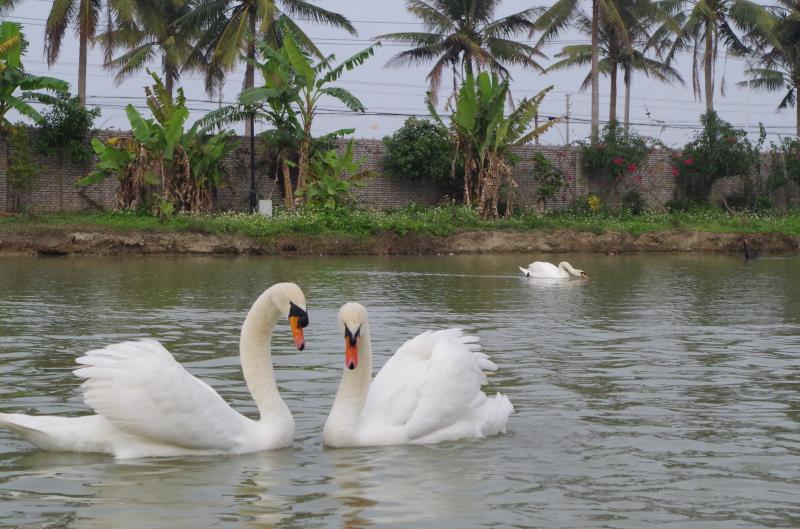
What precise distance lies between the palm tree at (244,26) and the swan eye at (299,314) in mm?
29888

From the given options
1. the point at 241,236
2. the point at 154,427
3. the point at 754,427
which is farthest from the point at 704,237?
the point at 154,427

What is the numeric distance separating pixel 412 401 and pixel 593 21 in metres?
38.1

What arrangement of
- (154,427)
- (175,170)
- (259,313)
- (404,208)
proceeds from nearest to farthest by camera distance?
(154,427)
(259,313)
(175,170)
(404,208)

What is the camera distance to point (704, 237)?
115ft

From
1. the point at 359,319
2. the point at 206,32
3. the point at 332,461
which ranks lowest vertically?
the point at 332,461

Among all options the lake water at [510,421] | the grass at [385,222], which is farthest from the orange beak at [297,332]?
the grass at [385,222]

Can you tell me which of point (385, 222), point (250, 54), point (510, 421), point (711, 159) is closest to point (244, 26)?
point (250, 54)

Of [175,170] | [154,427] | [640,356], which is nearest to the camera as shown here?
[154,427]

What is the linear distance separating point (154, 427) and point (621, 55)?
46324mm

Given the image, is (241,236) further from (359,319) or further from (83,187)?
(359,319)

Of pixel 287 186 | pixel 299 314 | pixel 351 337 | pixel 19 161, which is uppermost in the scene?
pixel 19 161

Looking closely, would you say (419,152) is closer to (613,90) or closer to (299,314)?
(613,90)

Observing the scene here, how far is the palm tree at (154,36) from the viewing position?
129 ft

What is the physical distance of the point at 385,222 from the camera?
32.1m
